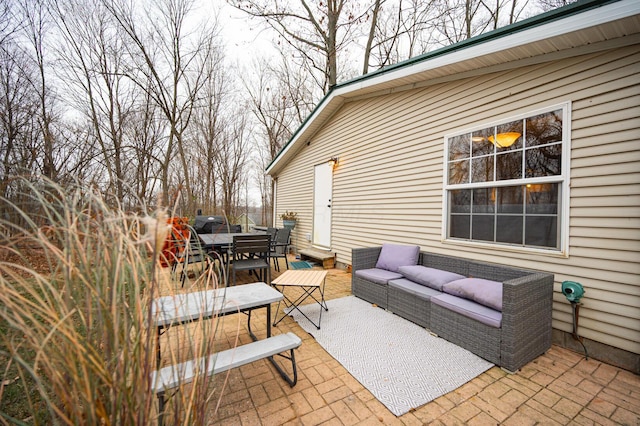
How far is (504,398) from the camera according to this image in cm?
198

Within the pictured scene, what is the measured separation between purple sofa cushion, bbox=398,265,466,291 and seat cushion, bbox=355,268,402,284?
0.20m

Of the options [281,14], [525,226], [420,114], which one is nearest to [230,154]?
[281,14]

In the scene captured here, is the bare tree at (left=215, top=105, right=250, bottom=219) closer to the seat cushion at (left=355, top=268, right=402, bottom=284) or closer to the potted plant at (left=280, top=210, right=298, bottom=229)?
the potted plant at (left=280, top=210, right=298, bottom=229)

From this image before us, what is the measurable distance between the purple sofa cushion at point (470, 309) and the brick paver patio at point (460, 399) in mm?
446

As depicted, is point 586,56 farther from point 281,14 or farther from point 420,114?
point 281,14

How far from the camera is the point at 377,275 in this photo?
3.77 meters

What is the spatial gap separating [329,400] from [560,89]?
393cm

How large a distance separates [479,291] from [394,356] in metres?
1.13

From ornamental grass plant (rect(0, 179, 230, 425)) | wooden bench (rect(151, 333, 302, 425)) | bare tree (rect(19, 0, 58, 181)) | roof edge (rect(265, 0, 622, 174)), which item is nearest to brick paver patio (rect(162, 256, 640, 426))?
wooden bench (rect(151, 333, 302, 425))

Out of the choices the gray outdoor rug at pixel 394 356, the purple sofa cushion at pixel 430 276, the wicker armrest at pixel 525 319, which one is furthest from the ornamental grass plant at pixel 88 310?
the purple sofa cushion at pixel 430 276

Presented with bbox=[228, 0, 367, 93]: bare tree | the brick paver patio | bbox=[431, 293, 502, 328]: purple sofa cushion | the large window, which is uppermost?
bbox=[228, 0, 367, 93]: bare tree

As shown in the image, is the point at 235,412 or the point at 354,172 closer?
the point at 235,412

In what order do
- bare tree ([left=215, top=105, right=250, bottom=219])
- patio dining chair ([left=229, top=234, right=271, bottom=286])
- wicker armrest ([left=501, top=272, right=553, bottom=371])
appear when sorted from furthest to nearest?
bare tree ([left=215, top=105, right=250, bottom=219]) < patio dining chair ([left=229, top=234, right=271, bottom=286]) < wicker armrest ([left=501, top=272, right=553, bottom=371])

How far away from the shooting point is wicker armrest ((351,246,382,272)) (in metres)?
4.16
